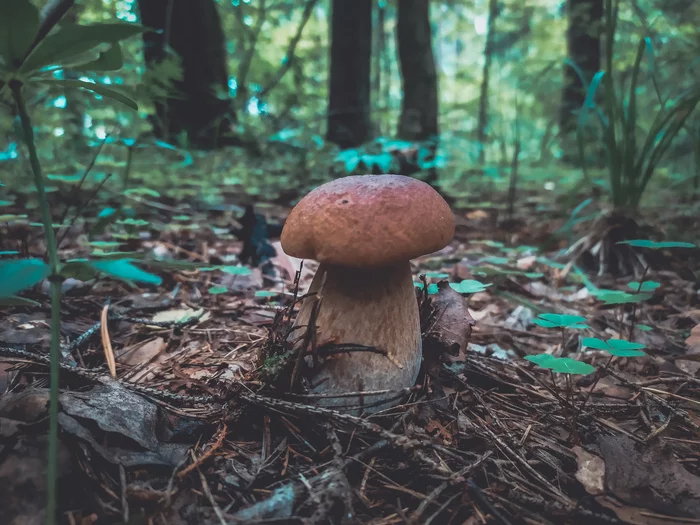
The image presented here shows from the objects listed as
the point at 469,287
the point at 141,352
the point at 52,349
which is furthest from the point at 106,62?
the point at 469,287

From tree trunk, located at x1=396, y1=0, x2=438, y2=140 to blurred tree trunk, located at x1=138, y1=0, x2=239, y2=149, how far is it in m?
2.82

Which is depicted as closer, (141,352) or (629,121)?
(141,352)

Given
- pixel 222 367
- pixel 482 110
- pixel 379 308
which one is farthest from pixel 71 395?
pixel 482 110

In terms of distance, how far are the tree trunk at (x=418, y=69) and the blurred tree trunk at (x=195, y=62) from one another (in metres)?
2.82

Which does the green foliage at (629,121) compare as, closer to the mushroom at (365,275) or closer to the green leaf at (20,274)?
the mushroom at (365,275)

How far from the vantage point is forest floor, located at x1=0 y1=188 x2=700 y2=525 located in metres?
1.07

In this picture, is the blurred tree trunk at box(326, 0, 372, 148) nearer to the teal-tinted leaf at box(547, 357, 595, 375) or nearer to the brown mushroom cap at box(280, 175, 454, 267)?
the brown mushroom cap at box(280, 175, 454, 267)

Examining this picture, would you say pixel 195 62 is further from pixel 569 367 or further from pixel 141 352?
pixel 569 367

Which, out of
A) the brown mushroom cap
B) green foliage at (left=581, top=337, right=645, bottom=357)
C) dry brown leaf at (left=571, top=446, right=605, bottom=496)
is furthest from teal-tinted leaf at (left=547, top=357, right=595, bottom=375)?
the brown mushroom cap

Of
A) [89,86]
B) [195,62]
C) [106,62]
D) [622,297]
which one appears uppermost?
[195,62]

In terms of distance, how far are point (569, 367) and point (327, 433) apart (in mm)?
844

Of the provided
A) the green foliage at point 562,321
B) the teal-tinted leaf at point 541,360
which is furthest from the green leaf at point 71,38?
the green foliage at point 562,321

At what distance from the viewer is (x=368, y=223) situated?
4.31ft

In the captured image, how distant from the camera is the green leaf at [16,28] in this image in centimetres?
97
